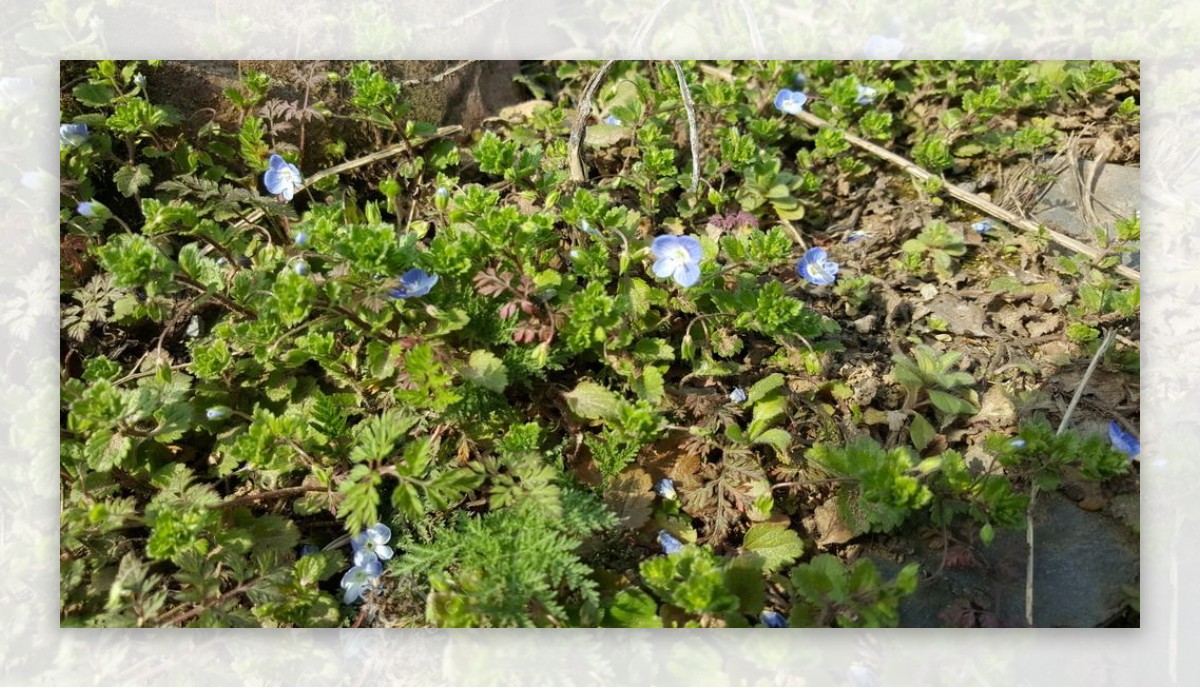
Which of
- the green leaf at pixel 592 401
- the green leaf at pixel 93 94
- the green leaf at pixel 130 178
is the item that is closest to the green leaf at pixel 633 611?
the green leaf at pixel 592 401

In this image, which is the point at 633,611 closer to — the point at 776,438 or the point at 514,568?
the point at 514,568

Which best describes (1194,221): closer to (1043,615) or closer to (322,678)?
(1043,615)

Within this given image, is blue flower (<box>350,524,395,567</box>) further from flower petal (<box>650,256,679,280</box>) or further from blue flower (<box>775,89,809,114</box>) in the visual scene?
blue flower (<box>775,89,809,114</box>)

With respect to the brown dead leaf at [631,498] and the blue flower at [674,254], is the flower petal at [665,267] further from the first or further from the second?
the brown dead leaf at [631,498]

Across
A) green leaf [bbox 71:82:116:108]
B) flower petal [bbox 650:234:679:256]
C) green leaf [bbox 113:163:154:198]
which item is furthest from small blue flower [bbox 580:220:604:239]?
green leaf [bbox 71:82:116:108]

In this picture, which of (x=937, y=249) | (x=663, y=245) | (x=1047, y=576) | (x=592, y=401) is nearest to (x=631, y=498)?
(x=592, y=401)
